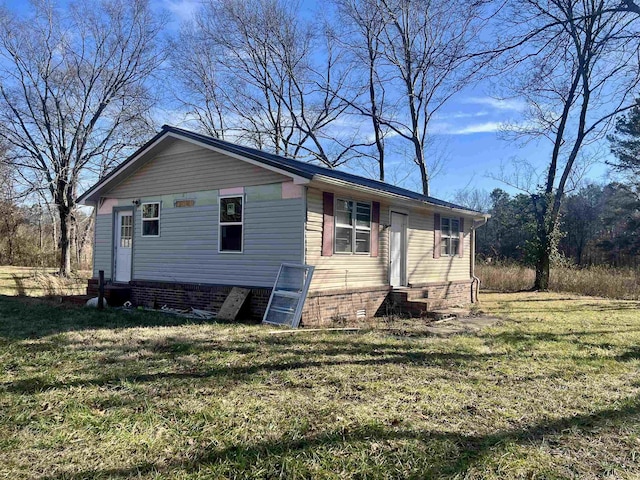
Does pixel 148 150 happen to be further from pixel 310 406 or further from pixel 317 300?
pixel 310 406

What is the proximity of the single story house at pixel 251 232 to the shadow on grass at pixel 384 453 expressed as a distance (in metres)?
5.00

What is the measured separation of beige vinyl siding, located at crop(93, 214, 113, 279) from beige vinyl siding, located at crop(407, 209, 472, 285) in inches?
309

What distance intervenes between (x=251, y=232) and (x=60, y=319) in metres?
3.97

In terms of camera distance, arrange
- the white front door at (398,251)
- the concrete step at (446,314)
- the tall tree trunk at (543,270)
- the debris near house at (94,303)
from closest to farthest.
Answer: the concrete step at (446,314), the debris near house at (94,303), the white front door at (398,251), the tall tree trunk at (543,270)

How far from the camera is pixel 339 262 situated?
9.59 meters

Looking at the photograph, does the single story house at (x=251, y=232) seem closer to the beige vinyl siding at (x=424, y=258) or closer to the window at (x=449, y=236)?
the beige vinyl siding at (x=424, y=258)

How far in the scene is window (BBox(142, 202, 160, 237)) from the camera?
11.1 metres

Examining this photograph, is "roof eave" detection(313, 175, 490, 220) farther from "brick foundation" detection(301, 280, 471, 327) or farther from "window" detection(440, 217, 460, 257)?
"brick foundation" detection(301, 280, 471, 327)

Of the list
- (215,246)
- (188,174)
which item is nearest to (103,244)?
(188,174)

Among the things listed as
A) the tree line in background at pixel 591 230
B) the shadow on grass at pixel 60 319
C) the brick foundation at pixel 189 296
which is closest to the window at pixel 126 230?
the brick foundation at pixel 189 296

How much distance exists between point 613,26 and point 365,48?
16782 millimetres

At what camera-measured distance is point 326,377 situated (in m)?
5.01

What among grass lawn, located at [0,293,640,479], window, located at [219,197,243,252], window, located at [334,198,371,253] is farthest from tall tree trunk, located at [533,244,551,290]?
window, located at [219,197,243,252]

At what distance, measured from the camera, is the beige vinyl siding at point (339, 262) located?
880 cm
